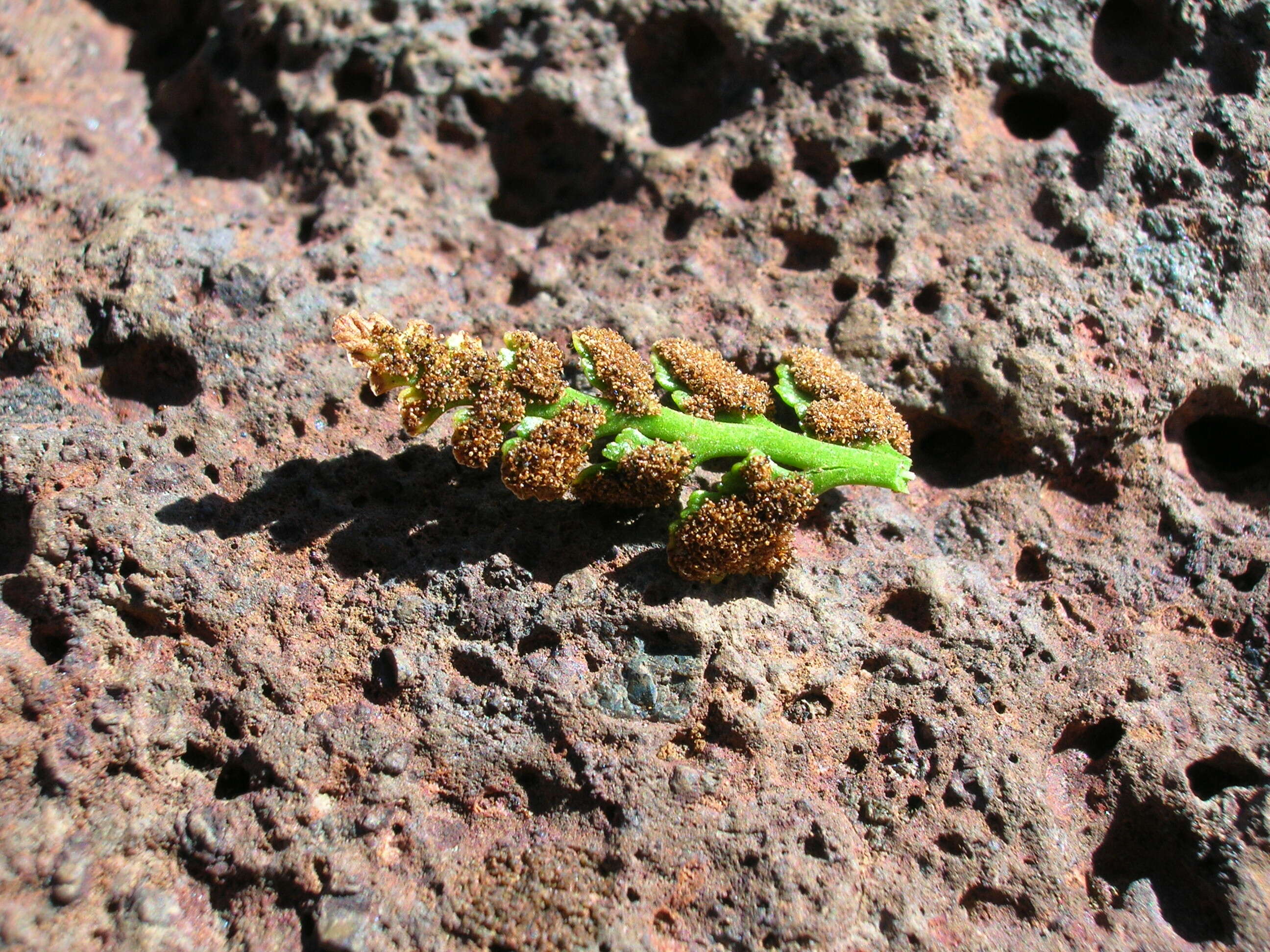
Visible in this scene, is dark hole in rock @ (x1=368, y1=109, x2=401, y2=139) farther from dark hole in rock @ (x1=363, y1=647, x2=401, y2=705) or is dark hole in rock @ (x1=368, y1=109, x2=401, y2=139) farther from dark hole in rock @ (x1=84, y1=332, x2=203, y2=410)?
dark hole in rock @ (x1=363, y1=647, x2=401, y2=705)

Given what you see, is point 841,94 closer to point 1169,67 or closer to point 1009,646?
point 1169,67

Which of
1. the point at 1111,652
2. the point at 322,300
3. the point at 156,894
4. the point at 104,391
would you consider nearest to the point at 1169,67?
the point at 1111,652

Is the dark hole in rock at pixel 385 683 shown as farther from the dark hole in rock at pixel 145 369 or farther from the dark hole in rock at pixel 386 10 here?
the dark hole in rock at pixel 386 10

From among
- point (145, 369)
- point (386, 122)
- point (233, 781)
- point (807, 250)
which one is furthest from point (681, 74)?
point (233, 781)

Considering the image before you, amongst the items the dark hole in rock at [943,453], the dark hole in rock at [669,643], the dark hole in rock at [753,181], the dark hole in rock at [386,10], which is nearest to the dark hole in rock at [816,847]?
the dark hole in rock at [669,643]

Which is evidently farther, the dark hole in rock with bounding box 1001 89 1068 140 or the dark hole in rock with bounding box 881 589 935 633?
the dark hole in rock with bounding box 1001 89 1068 140

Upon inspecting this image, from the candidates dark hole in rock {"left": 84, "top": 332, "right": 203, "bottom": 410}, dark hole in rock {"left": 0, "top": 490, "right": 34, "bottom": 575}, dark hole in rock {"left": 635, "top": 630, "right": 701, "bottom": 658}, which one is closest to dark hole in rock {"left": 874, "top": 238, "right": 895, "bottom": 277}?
dark hole in rock {"left": 635, "top": 630, "right": 701, "bottom": 658}
